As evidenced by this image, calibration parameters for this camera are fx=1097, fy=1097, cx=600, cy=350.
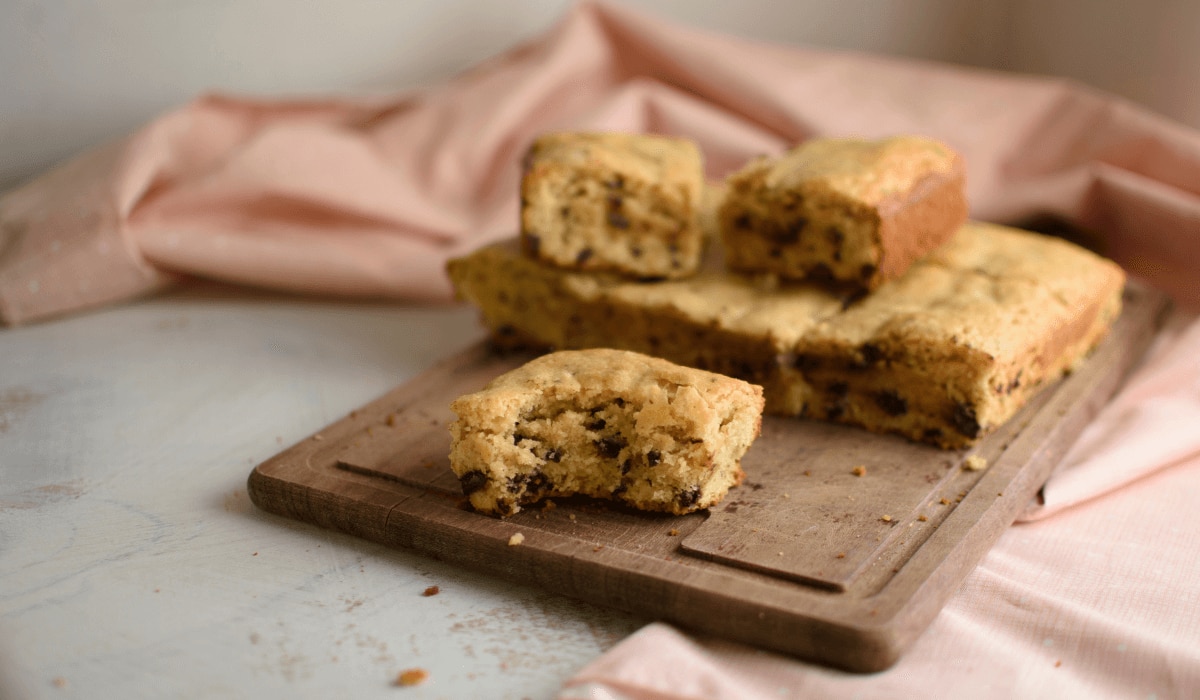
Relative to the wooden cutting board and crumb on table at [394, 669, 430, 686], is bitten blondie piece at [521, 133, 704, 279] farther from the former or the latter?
crumb on table at [394, 669, 430, 686]

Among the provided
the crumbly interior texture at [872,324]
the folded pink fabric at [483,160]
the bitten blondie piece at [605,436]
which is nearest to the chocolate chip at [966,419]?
the crumbly interior texture at [872,324]

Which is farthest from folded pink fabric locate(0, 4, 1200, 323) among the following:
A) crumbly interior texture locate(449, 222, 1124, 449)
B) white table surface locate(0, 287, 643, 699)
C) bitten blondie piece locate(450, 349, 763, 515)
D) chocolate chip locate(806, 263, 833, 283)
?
bitten blondie piece locate(450, 349, 763, 515)

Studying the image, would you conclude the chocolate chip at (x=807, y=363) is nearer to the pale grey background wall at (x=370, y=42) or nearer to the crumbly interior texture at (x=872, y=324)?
the crumbly interior texture at (x=872, y=324)

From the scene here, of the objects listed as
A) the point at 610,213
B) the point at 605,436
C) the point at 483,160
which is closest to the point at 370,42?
the point at 483,160

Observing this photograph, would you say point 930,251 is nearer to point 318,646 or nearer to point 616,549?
point 616,549

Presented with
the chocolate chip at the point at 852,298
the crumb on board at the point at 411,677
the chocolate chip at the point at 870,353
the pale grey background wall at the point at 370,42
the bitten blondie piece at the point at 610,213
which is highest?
the pale grey background wall at the point at 370,42
